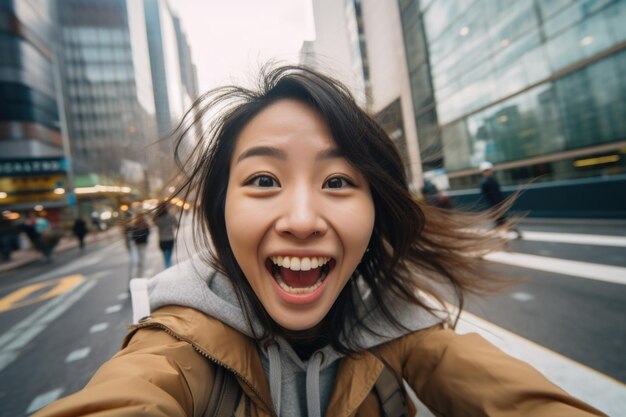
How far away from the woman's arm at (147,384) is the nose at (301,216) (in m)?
0.48

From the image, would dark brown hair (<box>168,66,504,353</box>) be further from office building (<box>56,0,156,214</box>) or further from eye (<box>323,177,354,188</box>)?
office building (<box>56,0,156,214</box>)

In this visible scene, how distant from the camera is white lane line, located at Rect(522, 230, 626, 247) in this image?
16.3 ft

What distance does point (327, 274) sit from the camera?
1027mm

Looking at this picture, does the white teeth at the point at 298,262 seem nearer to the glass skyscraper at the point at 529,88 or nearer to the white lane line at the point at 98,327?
the white lane line at the point at 98,327

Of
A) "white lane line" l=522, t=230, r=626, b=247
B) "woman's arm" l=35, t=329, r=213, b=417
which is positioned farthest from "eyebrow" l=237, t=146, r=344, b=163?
"white lane line" l=522, t=230, r=626, b=247

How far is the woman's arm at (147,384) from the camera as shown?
599mm

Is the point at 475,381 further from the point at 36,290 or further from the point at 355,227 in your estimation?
the point at 36,290

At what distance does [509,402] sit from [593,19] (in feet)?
37.8

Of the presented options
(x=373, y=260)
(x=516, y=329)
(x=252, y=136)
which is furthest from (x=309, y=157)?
(x=516, y=329)

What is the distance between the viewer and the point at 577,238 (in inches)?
219

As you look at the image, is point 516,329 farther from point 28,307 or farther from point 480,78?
point 480,78

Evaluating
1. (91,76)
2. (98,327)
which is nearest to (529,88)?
(98,327)

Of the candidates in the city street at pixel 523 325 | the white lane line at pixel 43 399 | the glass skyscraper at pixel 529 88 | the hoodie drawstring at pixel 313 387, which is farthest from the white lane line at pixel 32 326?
the glass skyscraper at pixel 529 88

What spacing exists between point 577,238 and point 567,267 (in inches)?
91.7
